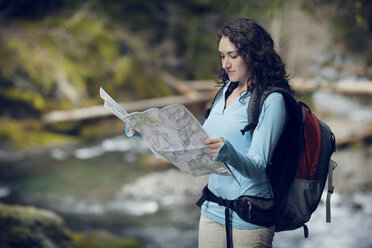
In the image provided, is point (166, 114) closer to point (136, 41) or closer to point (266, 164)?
point (266, 164)

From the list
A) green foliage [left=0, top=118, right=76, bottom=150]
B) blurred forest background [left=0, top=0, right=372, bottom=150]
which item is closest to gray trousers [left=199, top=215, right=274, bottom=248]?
blurred forest background [left=0, top=0, right=372, bottom=150]

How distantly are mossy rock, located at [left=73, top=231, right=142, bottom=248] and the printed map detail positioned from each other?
3447 millimetres

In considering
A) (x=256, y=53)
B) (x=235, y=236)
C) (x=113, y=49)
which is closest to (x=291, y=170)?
(x=235, y=236)

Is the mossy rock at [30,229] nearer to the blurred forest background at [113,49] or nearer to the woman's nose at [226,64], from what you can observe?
the woman's nose at [226,64]

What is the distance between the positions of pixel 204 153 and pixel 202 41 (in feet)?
54.7

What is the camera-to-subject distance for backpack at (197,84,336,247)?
5.34 feet

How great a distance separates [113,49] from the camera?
47.0 feet

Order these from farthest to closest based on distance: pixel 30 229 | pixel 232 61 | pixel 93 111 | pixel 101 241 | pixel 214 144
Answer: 1. pixel 93 111
2. pixel 101 241
3. pixel 30 229
4. pixel 232 61
5. pixel 214 144

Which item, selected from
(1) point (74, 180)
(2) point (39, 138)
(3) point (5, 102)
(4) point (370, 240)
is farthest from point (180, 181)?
(3) point (5, 102)

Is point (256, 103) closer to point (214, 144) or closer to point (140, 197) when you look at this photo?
point (214, 144)

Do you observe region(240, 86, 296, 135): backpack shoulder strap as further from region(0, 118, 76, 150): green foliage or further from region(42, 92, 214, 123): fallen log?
region(42, 92, 214, 123): fallen log

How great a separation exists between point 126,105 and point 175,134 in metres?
11.0

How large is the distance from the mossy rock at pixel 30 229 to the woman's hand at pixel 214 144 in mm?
2819

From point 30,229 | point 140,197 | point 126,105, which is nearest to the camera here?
point 30,229
